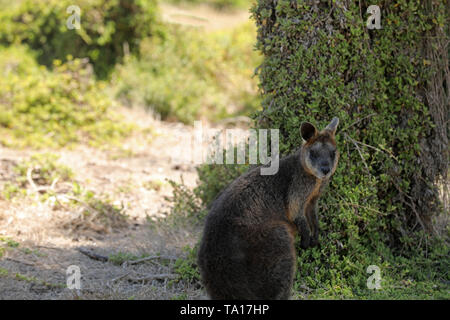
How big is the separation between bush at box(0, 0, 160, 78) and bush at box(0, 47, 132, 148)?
3.41m

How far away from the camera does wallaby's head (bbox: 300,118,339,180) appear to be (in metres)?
4.77

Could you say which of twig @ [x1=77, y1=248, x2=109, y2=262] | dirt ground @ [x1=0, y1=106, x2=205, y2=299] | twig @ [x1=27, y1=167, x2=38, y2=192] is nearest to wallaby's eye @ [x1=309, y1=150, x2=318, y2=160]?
dirt ground @ [x1=0, y1=106, x2=205, y2=299]

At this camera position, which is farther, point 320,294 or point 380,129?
point 380,129

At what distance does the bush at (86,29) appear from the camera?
14430 millimetres

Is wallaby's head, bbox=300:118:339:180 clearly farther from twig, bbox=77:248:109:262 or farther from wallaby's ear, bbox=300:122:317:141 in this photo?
twig, bbox=77:248:109:262

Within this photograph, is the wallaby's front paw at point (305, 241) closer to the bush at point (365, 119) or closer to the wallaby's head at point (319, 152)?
the bush at point (365, 119)

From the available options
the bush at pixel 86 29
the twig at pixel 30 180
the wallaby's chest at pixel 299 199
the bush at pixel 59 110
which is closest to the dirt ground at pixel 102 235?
the twig at pixel 30 180

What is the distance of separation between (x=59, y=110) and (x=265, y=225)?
7.60m

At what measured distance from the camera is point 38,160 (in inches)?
332

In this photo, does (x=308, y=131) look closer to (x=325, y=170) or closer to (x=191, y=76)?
(x=325, y=170)

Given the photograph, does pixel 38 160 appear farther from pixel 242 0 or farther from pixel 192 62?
pixel 242 0
